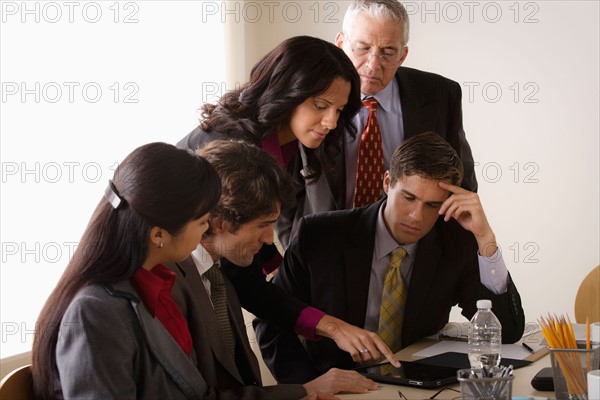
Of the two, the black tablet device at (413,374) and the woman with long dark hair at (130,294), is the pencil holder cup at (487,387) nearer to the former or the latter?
the black tablet device at (413,374)

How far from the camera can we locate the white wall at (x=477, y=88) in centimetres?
312

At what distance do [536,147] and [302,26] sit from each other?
4.39ft

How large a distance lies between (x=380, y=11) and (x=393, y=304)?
3.20ft

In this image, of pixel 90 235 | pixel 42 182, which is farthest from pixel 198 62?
pixel 90 235

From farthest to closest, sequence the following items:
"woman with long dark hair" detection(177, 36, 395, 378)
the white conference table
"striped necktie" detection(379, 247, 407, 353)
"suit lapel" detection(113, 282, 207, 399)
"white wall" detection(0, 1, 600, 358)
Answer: "white wall" detection(0, 1, 600, 358) < "striped necktie" detection(379, 247, 407, 353) < "woman with long dark hair" detection(177, 36, 395, 378) < the white conference table < "suit lapel" detection(113, 282, 207, 399)

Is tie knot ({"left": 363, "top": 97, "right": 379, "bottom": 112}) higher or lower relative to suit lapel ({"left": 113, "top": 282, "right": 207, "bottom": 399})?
higher

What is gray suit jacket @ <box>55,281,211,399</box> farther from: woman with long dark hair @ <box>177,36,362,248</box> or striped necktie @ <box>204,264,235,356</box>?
woman with long dark hair @ <box>177,36,362,248</box>

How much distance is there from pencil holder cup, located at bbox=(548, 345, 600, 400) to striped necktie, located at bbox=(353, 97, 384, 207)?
3.98ft

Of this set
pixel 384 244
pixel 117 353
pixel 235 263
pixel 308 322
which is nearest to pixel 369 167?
pixel 384 244

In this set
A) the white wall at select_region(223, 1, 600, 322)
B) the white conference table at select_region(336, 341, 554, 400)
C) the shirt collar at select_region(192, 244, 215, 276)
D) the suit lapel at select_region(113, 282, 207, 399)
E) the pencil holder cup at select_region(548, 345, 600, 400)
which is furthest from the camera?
the white wall at select_region(223, 1, 600, 322)

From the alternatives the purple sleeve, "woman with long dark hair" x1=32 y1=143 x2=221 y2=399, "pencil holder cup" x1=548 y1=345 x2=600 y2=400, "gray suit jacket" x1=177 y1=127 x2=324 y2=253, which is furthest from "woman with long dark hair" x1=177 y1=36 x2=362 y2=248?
"pencil holder cup" x1=548 y1=345 x2=600 y2=400

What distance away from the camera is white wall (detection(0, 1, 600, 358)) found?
312cm

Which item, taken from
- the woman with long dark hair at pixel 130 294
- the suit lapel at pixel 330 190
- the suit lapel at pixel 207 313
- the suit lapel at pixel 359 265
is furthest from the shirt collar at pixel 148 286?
the suit lapel at pixel 330 190

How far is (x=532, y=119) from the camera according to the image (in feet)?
13.2
